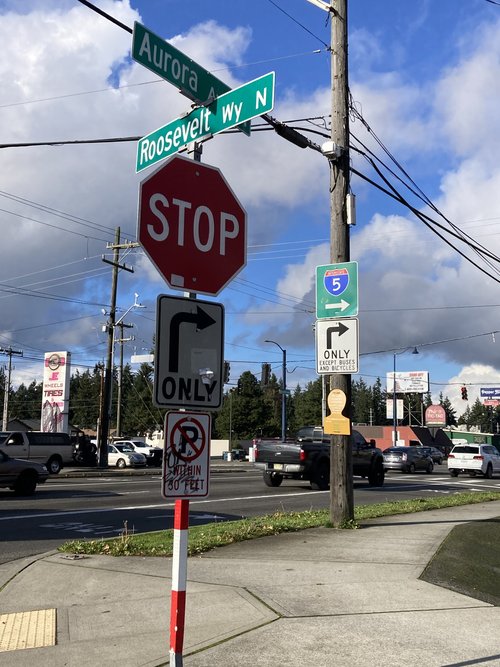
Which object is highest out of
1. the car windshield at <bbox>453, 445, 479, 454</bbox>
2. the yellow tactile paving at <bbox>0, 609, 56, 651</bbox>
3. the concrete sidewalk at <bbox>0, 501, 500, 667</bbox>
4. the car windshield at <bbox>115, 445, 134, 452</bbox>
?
the car windshield at <bbox>453, 445, 479, 454</bbox>

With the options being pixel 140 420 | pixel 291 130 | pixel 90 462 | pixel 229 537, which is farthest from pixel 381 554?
pixel 140 420

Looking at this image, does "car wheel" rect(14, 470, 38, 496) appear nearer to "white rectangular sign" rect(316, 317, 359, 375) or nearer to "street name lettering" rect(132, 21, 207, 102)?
"white rectangular sign" rect(316, 317, 359, 375)

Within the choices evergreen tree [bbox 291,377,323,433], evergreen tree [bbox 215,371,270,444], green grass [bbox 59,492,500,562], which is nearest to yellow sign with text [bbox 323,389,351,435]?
green grass [bbox 59,492,500,562]

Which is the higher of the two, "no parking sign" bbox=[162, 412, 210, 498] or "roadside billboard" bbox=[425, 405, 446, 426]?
"roadside billboard" bbox=[425, 405, 446, 426]

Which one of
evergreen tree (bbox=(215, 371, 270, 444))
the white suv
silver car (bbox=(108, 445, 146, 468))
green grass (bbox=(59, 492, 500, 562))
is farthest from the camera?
evergreen tree (bbox=(215, 371, 270, 444))

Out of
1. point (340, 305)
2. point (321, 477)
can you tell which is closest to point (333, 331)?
point (340, 305)

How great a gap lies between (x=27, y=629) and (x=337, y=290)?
7000mm

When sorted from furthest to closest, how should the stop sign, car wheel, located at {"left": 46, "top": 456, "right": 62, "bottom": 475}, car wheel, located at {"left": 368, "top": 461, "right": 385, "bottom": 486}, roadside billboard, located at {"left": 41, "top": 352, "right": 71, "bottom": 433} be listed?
roadside billboard, located at {"left": 41, "top": 352, "right": 71, "bottom": 433}, car wheel, located at {"left": 46, "top": 456, "right": 62, "bottom": 475}, car wheel, located at {"left": 368, "top": 461, "right": 385, "bottom": 486}, the stop sign

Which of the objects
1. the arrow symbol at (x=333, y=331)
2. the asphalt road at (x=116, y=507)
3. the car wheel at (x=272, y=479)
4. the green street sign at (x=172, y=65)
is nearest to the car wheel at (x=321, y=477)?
the asphalt road at (x=116, y=507)

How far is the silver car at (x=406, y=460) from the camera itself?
36719 millimetres

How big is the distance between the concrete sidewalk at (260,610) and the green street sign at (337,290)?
12.1 ft

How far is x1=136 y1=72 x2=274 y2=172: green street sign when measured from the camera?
5.56 m

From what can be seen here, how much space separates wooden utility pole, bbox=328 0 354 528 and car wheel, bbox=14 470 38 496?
977 centimetres

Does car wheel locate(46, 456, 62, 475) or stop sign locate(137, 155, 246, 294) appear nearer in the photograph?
stop sign locate(137, 155, 246, 294)
